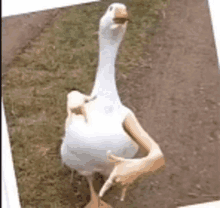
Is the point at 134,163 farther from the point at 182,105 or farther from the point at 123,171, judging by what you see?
the point at 182,105

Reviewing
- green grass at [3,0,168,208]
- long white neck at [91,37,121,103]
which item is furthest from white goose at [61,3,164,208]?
green grass at [3,0,168,208]

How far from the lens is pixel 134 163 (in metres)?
0.65

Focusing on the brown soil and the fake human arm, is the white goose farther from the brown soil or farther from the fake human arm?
the brown soil

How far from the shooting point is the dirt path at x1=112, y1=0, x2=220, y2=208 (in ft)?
2.64

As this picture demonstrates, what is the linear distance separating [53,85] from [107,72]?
181 millimetres

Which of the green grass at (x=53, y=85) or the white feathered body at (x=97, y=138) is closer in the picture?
the white feathered body at (x=97, y=138)

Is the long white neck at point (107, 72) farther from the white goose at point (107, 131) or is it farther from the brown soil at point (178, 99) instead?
the brown soil at point (178, 99)

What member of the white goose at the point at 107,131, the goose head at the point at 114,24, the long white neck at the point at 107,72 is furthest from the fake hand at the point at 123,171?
the goose head at the point at 114,24

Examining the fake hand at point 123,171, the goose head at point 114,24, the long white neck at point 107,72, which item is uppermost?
the goose head at point 114,24

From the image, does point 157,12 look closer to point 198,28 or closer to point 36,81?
point 198,28

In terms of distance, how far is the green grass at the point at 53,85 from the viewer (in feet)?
2.61

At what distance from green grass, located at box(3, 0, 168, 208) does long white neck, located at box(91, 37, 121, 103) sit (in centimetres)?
12

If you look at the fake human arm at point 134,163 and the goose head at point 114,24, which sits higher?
the goose head at point 114,24

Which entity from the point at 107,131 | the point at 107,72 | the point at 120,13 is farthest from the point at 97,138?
the point at 120,13
